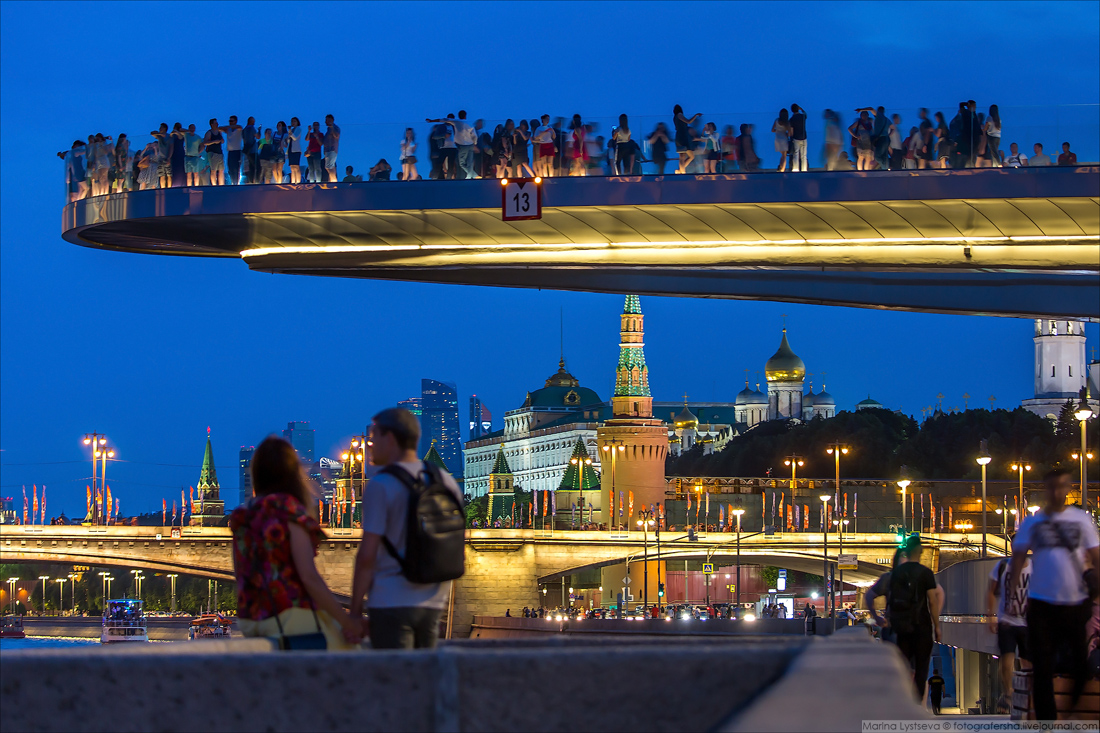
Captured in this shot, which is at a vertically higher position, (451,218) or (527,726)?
(451,218)

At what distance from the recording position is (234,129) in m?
33.1

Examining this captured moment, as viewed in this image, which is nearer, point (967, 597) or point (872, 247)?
point (967, 597)

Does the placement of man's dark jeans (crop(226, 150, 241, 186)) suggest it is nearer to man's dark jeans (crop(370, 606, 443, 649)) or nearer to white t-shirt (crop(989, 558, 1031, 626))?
white t-shirt (crop(989, 558, 1031, 626))

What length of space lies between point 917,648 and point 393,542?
4.93 meters

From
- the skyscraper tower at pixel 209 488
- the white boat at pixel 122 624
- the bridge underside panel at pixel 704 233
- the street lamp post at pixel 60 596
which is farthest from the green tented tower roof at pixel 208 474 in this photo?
the bridge underside panel at pixel 704 233

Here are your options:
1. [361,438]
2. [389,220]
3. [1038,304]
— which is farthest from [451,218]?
[361,438]

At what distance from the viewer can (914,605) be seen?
10.5m

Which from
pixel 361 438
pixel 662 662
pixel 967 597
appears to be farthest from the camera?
pixel 361 438

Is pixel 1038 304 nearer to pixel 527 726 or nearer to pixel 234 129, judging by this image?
pixel 234 129

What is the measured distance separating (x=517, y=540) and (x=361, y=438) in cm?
1205

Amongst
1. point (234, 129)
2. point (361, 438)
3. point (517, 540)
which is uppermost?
point (234, 129)

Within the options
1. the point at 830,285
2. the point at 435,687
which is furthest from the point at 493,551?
the point at 435,687

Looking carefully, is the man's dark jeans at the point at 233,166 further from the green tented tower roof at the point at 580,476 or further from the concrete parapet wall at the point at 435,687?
the green tented tower roof at the point at 580,476

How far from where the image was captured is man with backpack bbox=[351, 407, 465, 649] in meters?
6.94
